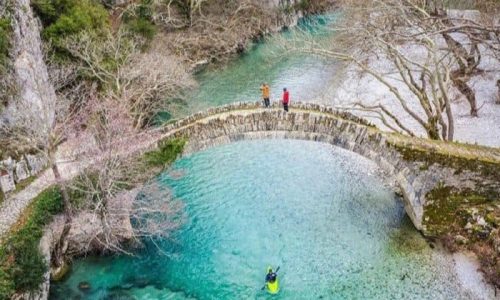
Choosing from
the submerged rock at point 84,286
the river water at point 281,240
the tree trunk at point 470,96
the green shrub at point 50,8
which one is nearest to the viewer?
the river water at point 281,240

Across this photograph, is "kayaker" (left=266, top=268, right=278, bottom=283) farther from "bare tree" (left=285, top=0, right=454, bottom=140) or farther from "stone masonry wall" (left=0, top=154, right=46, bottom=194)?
"stone masonry wall" (left=0, top=154, right=46, bottom=194)

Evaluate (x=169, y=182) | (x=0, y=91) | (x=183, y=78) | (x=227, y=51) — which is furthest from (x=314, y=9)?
(x=0, y=91)

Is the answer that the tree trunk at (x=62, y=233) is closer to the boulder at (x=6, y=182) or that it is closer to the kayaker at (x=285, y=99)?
the boulder at (x=6, y=182)

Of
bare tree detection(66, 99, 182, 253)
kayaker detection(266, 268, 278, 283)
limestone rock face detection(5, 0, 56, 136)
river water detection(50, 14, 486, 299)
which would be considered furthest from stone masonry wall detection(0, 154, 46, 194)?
kayaker detection(266, 268, 278, 283)

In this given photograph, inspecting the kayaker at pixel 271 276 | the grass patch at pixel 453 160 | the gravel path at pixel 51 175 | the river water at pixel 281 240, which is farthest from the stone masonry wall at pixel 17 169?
the grass patch at pixel 453 160

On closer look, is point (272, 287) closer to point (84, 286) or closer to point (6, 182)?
point (84, 286)

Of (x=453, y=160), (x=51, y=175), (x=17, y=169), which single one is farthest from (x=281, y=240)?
(x=17, y=169)
